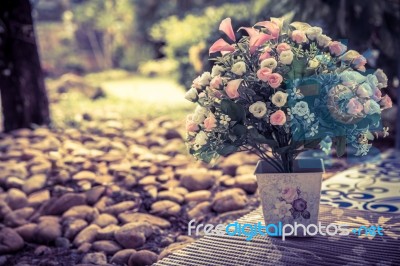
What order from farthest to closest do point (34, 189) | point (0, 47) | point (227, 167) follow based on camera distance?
point (0, 47) < point (227, 167) < point (34, 189)

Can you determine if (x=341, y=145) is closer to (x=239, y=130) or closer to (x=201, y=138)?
(x=239, y=130)

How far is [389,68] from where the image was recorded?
574 cm

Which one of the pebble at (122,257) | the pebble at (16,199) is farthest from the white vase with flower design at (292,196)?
the pebble at (16,199)

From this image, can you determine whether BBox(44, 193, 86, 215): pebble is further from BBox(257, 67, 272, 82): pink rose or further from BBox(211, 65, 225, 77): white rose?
BBox(257, 67, 272, 82): pink rose

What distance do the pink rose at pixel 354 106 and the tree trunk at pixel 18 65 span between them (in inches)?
176

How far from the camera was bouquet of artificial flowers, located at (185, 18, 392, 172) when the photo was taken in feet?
8.50

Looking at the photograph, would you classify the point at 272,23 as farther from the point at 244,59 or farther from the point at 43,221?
the point at 43,221

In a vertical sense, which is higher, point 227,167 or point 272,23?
point 272,23

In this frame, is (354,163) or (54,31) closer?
(354,163)

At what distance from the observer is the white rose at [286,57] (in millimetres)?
2584

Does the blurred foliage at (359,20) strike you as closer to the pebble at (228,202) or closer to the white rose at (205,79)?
the pebble at (228,202)

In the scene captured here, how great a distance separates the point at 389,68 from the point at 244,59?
3.40 metres

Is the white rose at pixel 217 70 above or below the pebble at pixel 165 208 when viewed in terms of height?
above

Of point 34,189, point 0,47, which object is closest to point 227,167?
point 34,189
